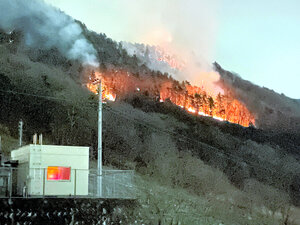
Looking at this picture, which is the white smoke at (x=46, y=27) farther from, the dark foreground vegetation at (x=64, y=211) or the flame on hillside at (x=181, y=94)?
the dark foreground vegetation at (x=64, y=211)

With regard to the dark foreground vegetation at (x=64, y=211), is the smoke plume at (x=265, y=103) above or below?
above

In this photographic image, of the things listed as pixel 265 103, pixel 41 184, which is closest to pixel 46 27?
pixel 265 103

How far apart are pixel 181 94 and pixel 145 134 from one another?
39733 millimetres

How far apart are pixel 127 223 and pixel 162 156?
1522 inches

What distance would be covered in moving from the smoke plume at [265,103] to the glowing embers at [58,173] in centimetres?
9456

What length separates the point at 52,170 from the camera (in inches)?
1163

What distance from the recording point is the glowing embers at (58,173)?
29406 millimetres

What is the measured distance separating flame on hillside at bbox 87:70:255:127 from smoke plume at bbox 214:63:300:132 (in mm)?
5209

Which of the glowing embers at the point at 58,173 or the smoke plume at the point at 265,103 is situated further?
the smoke plume at the point at 265,103

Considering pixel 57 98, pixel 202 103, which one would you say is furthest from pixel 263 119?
pixel 57 98

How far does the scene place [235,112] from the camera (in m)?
120

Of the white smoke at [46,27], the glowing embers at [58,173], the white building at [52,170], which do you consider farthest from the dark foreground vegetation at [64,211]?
the white smoke at [46,27]

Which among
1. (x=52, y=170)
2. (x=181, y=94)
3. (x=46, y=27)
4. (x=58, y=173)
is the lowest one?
(x=58, y=173)

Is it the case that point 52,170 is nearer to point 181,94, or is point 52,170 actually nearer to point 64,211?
point 64,211
